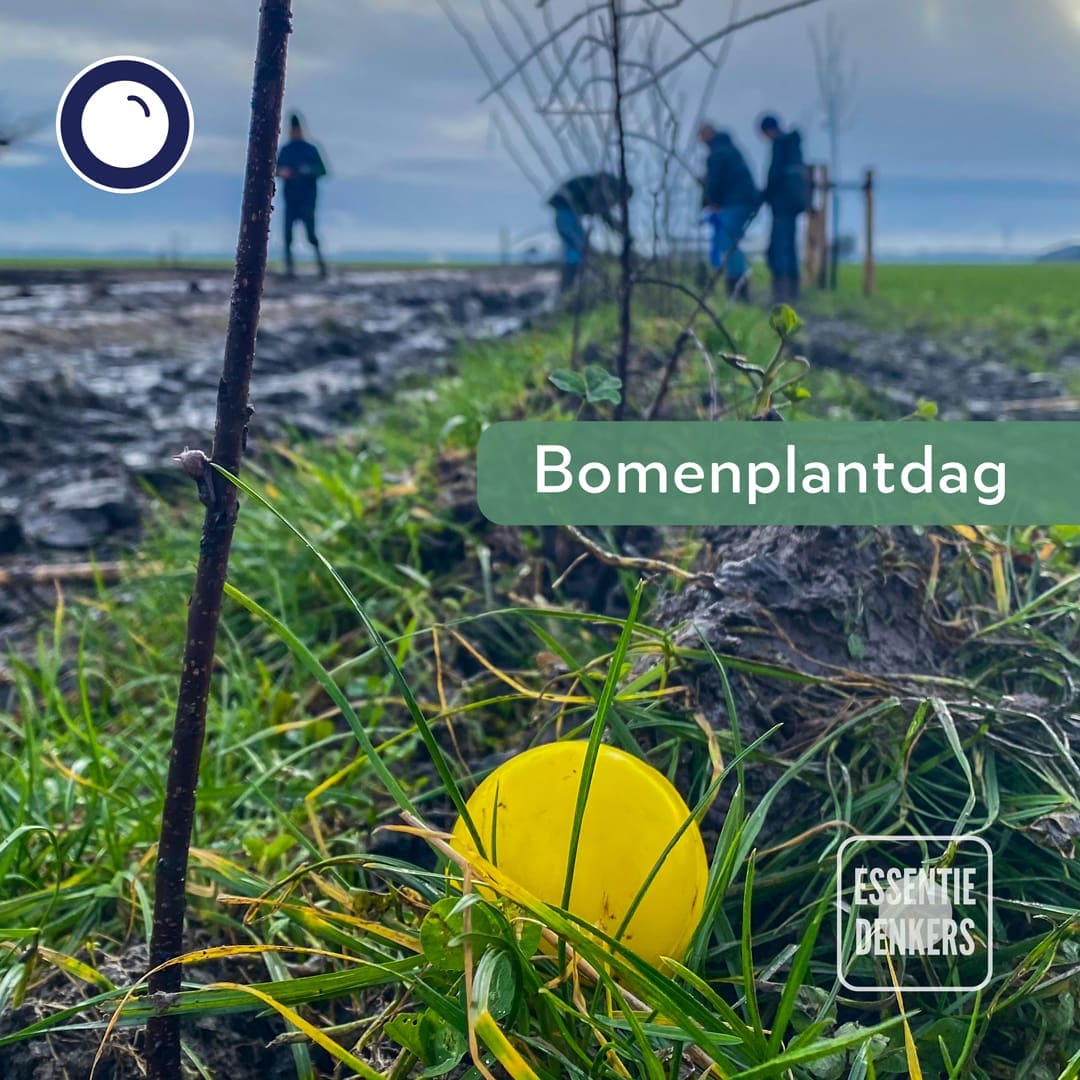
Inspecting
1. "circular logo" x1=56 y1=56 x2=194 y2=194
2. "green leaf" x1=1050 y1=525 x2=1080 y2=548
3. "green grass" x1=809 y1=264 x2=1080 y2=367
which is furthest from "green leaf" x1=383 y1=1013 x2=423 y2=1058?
"green grass" x1=809 y1=264 x2=1080 y2=367

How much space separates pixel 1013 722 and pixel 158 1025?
3.22ft

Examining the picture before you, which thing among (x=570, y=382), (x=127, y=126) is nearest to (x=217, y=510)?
(x=127, y=126)

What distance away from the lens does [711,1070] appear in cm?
91

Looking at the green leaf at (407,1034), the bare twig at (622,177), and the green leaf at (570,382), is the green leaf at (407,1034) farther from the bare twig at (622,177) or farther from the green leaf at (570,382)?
the bare twig at (622,177)

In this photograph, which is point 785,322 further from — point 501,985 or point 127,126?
point 501,985

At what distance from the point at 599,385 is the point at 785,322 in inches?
11.3

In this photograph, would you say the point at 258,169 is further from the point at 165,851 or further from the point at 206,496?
the point at 165,851

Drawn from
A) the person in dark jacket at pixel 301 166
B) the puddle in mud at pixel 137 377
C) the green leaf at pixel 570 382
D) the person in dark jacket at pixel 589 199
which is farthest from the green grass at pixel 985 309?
the green leaf at pixel 570 382

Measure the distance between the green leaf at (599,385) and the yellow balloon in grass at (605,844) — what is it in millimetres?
674

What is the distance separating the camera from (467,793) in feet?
4.94

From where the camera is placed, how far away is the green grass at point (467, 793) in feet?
3.05

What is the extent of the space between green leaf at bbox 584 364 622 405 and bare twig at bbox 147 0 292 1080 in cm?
77

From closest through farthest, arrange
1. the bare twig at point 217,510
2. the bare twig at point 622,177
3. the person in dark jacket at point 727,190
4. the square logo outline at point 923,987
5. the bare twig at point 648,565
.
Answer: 1. the bare twig at point 217,510
2. the square logo outline at point 923,987
3. the bare twig at point 648,565
4. the bare twig at point 622,177
5. the person in dark jacket at point 727,190

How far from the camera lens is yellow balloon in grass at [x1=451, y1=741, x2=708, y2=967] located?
1012 mm
